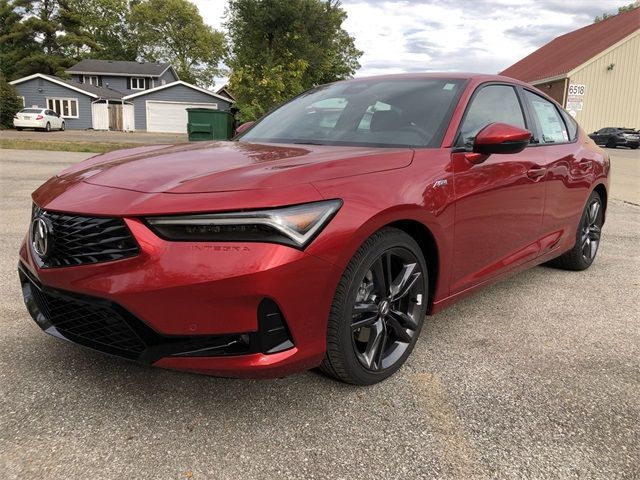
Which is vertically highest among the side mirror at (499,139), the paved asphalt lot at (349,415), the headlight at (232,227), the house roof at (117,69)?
the house roof at (117,69)

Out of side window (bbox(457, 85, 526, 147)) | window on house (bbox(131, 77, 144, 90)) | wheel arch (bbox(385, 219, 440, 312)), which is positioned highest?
window on house (bbox(131, 77, 144, 90))

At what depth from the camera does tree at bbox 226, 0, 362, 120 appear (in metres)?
24.4

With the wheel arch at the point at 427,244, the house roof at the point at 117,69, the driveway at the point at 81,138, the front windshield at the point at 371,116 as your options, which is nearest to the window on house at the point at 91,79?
the house roof at the point at 117,69

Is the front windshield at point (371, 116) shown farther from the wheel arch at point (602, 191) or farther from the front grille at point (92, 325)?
the wheel arch at point (602, 191)

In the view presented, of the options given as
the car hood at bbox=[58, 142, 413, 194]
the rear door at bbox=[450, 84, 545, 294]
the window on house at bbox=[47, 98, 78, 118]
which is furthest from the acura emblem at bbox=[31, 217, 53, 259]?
the window on house at bbox=[47, 98, 78, 118]

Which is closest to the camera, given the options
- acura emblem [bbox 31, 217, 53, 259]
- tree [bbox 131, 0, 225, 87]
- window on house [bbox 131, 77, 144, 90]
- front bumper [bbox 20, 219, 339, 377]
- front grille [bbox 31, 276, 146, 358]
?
front bumper [bbox 20, 219, 339, 377]

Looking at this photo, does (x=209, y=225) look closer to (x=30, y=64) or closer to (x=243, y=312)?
(x=243, y=312)

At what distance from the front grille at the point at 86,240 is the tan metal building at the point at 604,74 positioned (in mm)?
33864

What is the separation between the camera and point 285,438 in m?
2.21

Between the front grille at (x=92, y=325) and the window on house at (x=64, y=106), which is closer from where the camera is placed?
the front grille at (x=92, y=325)

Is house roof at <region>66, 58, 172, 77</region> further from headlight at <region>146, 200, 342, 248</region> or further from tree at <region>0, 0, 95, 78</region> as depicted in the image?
headlight at <region>146, 200, 342, 248</region>

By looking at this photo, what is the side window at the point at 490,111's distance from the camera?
3137mm

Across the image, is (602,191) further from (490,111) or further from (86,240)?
(86,240)

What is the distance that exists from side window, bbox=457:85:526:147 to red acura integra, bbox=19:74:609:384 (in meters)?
0.02
